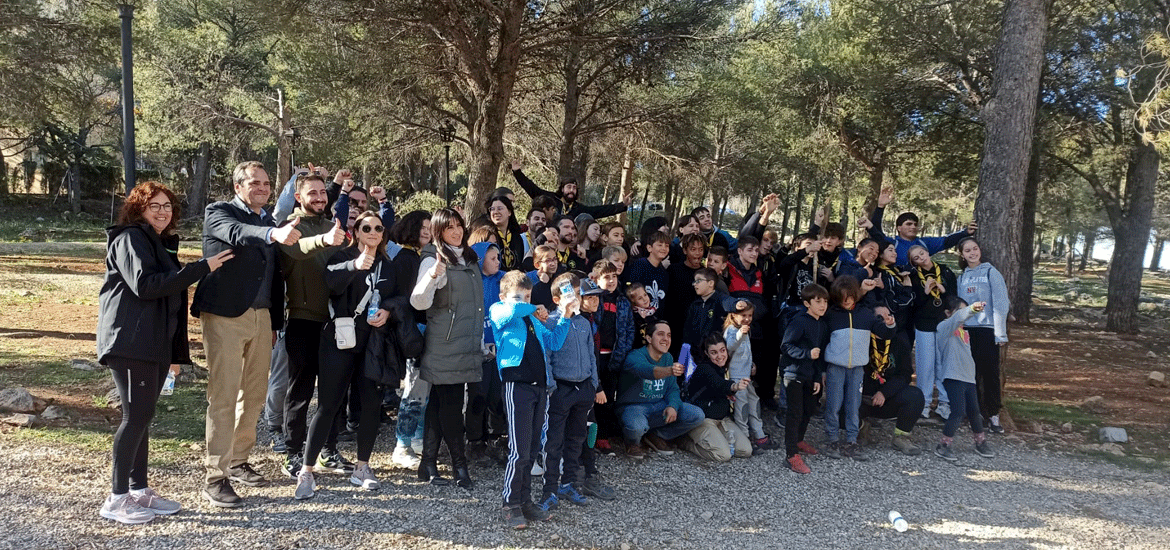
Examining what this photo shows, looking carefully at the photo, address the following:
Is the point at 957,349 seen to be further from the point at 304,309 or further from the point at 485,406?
the point at 304,309

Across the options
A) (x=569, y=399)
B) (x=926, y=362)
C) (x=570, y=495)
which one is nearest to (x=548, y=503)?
(x=570, y=495)

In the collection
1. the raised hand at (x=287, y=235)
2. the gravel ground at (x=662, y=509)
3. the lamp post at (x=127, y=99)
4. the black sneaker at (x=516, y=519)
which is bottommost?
the gravel ground at (x=662, y=509)

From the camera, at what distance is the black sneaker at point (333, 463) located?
16.2 ft

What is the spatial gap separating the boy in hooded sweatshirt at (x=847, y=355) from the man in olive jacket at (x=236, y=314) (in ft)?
13.9

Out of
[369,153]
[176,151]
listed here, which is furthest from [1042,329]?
[176,151]

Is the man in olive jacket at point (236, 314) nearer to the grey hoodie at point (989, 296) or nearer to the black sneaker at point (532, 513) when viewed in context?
the black sneaker at point (532, 513)

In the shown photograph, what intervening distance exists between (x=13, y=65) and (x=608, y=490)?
9737 millimetres

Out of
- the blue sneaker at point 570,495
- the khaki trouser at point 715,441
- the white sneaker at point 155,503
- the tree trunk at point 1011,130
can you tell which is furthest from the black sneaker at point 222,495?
the tree trunk at point 1011,130

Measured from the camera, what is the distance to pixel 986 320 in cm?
691

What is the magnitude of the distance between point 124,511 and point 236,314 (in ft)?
3.86

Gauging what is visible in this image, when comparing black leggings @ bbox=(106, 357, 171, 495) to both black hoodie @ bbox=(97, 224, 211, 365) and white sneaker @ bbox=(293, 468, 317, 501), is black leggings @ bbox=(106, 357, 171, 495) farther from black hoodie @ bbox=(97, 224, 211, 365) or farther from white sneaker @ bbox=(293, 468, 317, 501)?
white sneaker @ bbox=(293, 468, 317, 501)

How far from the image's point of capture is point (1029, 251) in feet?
52.3

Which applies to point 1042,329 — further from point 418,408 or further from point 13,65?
point 13,65

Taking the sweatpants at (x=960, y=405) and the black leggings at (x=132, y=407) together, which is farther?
the sweatpants at (x=960, y=405)
